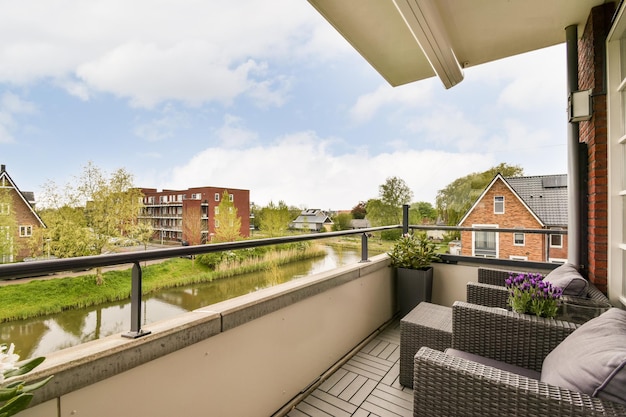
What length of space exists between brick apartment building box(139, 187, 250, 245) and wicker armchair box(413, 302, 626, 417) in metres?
6.31

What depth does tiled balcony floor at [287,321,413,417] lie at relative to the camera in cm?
170

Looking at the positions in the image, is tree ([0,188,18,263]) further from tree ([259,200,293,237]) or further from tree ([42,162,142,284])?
tree ([259,200,293,237])

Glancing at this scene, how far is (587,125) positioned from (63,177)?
9.14 m

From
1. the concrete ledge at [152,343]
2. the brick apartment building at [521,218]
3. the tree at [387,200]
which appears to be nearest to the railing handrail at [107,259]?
the concrete ledge at [152,343]

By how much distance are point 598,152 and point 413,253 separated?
1.60m

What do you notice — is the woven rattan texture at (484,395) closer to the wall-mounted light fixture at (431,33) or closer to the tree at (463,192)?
the wall-mounted light fixture at (431,33)

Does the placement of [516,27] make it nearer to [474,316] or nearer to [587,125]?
[587,125]

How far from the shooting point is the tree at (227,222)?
Result: 25.5 feet

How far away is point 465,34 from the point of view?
2350 millimetres

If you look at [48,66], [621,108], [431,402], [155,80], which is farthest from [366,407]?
[155,80]

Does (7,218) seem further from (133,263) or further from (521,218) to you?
(521,218)

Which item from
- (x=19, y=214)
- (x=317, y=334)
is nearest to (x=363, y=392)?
(x=317, y=334)

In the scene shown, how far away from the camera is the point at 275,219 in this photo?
7.63 metres

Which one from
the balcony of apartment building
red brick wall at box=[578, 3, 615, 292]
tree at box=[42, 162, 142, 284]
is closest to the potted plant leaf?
the balcony of apartment building
